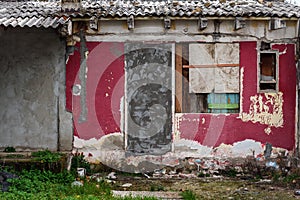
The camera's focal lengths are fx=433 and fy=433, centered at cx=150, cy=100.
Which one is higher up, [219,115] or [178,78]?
[178,78]

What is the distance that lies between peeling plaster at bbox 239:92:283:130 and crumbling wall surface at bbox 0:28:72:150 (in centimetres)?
458

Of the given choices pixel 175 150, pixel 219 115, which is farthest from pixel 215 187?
pixel 219 115

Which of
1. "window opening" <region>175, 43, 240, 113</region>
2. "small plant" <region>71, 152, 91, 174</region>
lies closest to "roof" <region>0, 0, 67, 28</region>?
"window opening" <region>175, 43, 240, 113</region>

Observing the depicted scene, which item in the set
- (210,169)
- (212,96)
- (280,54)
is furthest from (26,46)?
(280,54)

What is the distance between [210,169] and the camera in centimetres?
1085

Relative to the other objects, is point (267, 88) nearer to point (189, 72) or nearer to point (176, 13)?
point (189, 72)

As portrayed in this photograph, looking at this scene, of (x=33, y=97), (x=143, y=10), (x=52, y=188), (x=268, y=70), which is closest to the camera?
(x=52, y=188)

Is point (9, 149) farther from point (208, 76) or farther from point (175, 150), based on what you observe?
point (208, 76)

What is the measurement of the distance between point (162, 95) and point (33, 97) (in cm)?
325

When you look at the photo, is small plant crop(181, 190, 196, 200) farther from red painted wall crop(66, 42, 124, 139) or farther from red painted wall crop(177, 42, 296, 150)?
red painted wall crop(66, 42, 124, 139)

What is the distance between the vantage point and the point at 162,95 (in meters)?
11.0

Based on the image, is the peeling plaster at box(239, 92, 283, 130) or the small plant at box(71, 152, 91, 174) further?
the peeling plaster at box(239, 92, 283, 130)

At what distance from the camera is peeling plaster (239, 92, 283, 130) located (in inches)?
429

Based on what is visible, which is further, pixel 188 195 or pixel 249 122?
pixel 249 122
